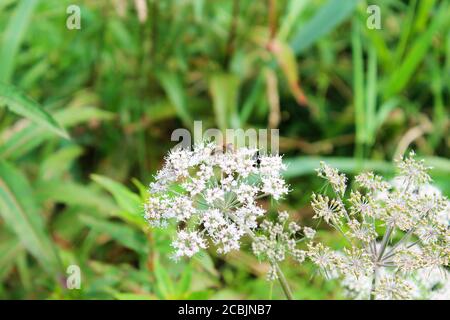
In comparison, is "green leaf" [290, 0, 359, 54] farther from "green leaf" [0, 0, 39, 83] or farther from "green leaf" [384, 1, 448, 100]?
"green leaf" [0, 0, 39, 83]

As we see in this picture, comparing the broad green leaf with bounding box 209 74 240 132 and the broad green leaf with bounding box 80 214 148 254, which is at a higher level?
the broad green leaf with bounding box 209 74 240 132

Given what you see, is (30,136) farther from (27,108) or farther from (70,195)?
(27,108)

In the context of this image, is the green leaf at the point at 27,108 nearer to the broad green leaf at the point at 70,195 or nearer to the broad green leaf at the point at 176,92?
the broad green leaf at the point at 70,195

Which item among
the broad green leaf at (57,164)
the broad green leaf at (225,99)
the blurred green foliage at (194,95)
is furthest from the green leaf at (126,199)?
the broad green leaf at (225,99)

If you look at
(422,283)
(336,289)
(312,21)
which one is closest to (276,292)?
(336,289)

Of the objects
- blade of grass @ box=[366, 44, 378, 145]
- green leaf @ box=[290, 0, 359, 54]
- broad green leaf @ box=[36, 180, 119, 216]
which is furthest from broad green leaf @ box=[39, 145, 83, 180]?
blade of grass @ box=[366, 44, 378, 145]

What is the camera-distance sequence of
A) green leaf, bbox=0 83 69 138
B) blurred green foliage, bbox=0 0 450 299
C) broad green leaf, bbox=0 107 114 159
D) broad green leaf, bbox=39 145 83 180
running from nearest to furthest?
green leaf, bbox=0 83 69 138 < broad green leaf, bbox=0 107 114 159 < blurred green foliage, bbox=0 0 450 299 < broad green leaf, bbox=39 145 83 180

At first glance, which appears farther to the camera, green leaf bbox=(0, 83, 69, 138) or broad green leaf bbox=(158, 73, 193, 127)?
broad green leaf bbox=(158, 73, 193, 127)
